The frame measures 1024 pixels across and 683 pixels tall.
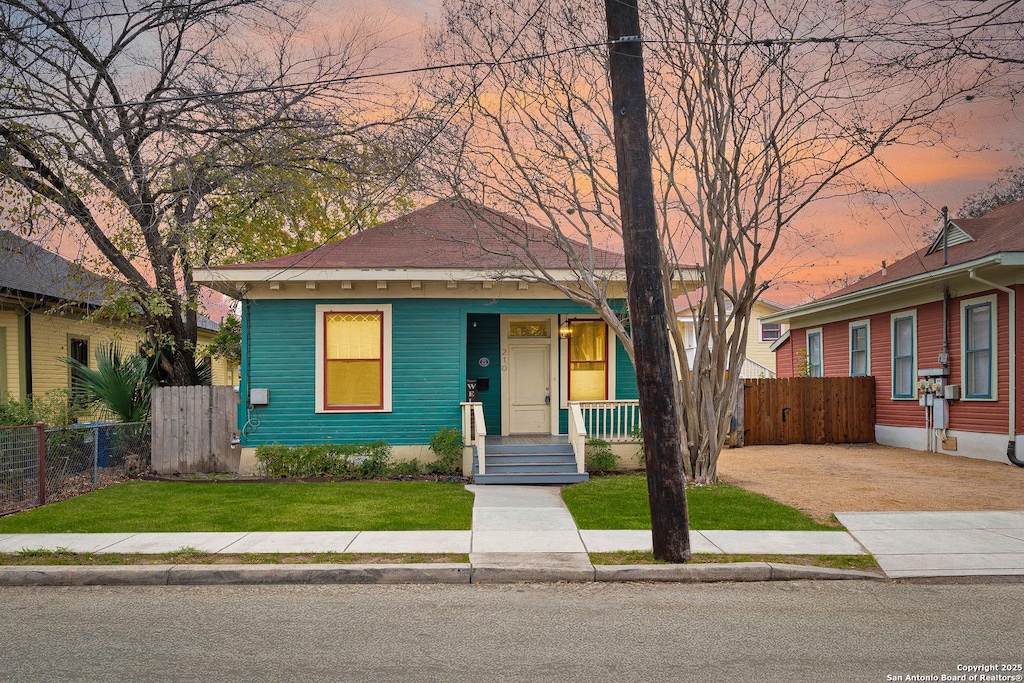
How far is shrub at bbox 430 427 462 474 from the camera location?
14.0 m

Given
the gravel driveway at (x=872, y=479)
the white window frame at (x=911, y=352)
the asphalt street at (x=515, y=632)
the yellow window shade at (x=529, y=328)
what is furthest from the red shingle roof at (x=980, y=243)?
the asphalt street at (x=515, y=632)

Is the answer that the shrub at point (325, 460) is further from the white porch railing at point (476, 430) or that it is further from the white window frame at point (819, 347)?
the white window frame at point (819, 347)

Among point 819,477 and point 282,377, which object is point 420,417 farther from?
point 819,477

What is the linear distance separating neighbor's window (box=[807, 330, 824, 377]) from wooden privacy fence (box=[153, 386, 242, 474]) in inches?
687

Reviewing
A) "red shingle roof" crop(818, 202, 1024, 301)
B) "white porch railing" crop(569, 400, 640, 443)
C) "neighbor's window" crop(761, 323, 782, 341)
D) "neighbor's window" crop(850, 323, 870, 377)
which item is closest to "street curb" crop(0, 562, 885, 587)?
"white porch railing" crop(569, 400, 640, 443)

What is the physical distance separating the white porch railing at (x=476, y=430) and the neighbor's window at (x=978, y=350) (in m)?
10.0

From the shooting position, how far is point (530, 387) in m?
15.9

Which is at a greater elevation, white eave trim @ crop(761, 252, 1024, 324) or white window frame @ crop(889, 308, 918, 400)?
white eave trim @ crop(761, 252, 1024, 324)

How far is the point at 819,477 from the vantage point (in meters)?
13.8

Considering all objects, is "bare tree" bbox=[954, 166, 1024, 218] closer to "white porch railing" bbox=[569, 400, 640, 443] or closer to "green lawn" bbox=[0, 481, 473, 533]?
"white porch railing" bbox=[569, 400, 640, 443]

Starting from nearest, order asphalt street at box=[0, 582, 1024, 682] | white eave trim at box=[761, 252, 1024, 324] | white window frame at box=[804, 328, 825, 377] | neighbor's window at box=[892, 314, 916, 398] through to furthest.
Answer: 1. asphalt street at box=[0, 582, 1024, 682]
2. white eave trim at box=[761, 252, 1024, 324]
3. neighbor's window at box=[892, 314, 916, 398]
4. white window frame at box=[804, 328, 825, 377]

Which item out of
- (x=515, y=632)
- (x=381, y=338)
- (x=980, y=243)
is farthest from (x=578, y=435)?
(x=980, y=243)

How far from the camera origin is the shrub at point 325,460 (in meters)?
14.0

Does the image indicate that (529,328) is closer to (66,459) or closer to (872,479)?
(872,479)
